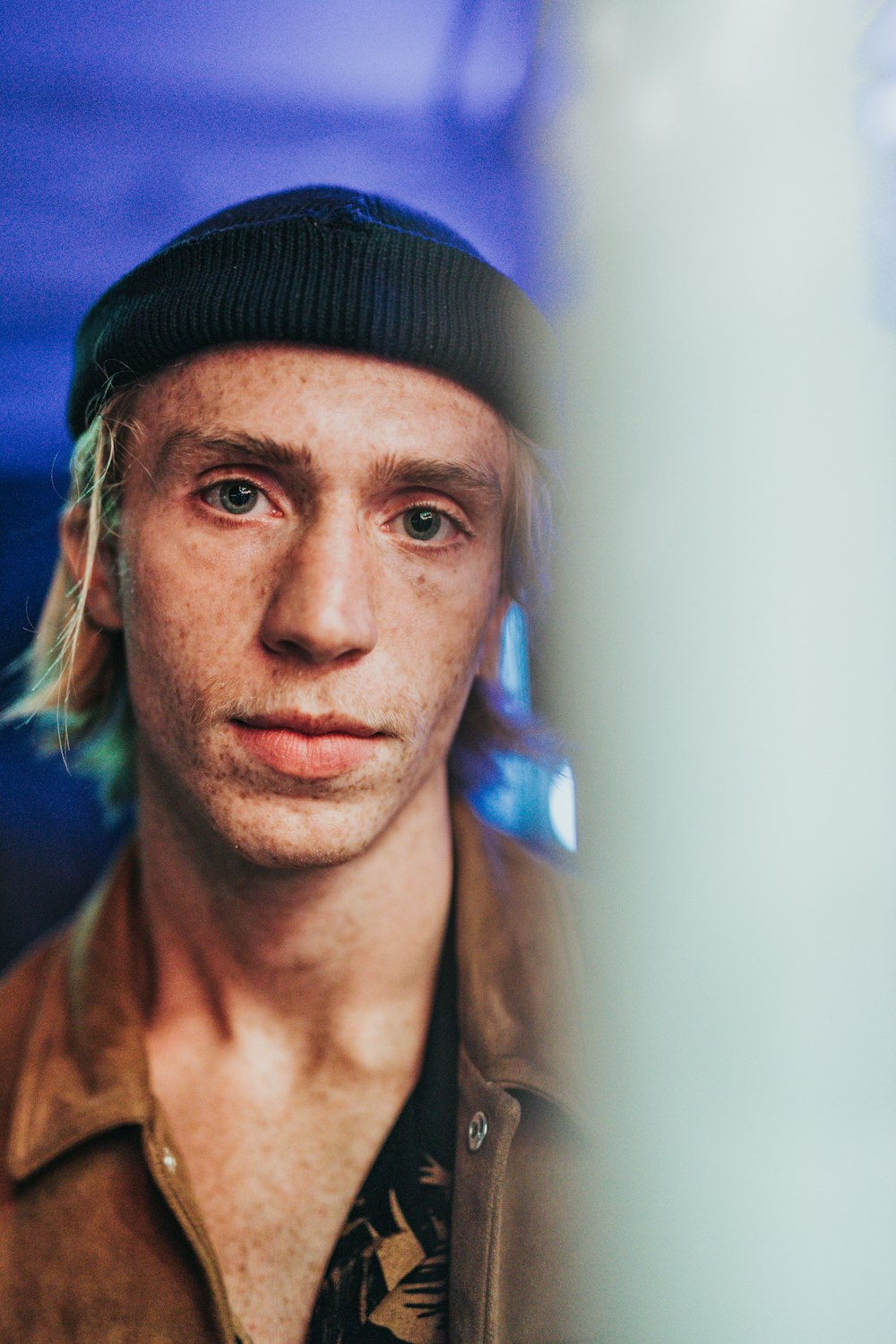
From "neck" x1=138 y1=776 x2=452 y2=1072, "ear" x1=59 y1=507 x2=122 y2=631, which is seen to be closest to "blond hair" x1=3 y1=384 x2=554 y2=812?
"ear" x1=59 y1=507 x2=122 y2=631

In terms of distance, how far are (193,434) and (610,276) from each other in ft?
1.49

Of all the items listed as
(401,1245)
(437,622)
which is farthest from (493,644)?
(401,1245)

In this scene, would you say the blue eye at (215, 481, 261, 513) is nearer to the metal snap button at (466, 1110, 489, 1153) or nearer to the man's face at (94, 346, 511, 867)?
the man's face at (94, 346, 511, 867)

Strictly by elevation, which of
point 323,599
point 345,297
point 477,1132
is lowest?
point 477,1132

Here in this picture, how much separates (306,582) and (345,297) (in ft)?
0.89

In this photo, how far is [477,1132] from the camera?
84cm

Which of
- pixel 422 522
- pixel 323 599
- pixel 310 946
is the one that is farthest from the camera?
pixel 310 946

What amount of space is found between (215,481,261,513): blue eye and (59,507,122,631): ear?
0.63 ft

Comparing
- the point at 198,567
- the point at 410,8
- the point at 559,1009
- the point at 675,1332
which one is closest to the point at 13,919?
the point at 198,567

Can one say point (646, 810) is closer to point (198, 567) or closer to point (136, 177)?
point (198, 567)

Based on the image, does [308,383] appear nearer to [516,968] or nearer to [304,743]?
[304,743]

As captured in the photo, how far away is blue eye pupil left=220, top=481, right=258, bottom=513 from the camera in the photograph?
0.87 m

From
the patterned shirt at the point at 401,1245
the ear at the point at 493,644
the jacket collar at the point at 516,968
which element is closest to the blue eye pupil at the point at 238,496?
the ear at the point at 493,644

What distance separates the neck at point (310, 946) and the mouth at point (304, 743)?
0.18 m
